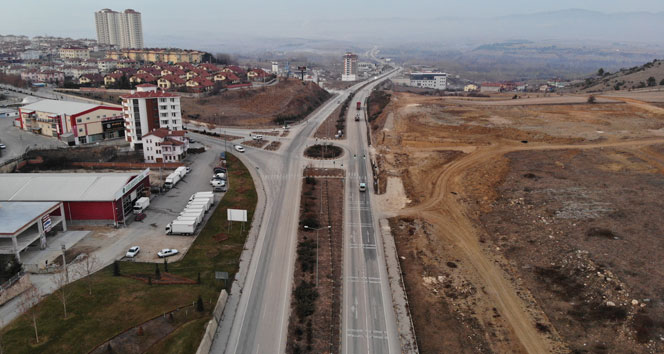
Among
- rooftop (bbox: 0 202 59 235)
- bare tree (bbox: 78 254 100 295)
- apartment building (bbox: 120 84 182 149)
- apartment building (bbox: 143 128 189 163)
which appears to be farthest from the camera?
apartment building (bbox: 120 84 182 149)

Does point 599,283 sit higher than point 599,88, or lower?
lower

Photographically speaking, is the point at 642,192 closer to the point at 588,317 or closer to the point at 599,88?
the point at 588,317

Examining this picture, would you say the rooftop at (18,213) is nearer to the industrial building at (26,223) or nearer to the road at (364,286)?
the industrial building at (26,223)

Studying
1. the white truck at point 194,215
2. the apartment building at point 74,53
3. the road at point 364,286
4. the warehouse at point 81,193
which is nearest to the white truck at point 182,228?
the white truck at point 194,215

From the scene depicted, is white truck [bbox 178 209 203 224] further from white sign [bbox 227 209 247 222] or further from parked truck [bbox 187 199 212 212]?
white sign [bbox 227 209 247 222]

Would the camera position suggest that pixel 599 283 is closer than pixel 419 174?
Yes

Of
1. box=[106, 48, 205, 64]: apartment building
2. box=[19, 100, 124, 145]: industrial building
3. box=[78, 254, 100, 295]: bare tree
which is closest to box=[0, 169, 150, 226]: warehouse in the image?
box=[78, 254, 100, 295]: bare tree

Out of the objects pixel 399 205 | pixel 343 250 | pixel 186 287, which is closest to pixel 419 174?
pixel 399 205
